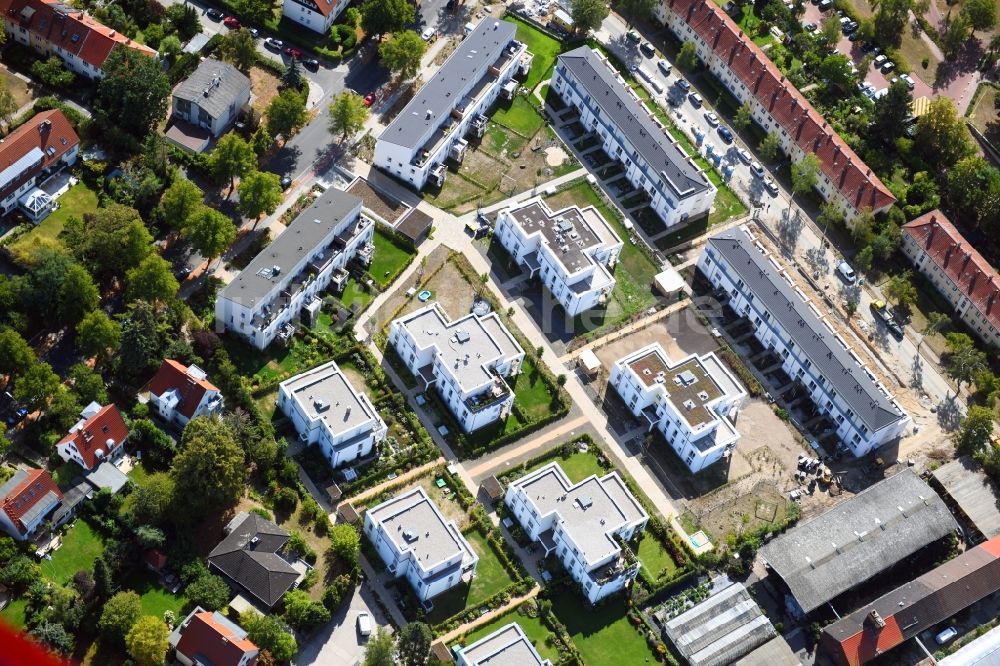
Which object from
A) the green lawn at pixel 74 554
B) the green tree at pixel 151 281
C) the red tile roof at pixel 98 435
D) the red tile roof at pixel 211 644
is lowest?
the red tile roof at pixel 211 644

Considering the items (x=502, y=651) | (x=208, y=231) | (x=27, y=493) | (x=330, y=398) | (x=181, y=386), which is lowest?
(x=502, y=651)

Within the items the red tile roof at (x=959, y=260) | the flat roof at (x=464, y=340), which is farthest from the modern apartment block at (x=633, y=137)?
the flat roof at (x=464, y=340)

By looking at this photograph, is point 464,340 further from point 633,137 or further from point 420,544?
point 633,137

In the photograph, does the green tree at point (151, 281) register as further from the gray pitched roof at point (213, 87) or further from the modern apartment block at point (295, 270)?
the gray pitched roof at point (213, 87)

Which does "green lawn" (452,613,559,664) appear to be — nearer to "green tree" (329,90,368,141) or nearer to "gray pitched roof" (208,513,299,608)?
"gray pitched roof" (208,513,299,608)

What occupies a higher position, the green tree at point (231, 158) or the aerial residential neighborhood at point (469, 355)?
the green tree at point (231, 158)

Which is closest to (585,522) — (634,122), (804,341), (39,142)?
(804,341)

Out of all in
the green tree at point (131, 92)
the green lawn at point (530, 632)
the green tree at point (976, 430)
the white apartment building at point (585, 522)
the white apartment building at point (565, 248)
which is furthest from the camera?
the white apartment building at point (565, 248)
